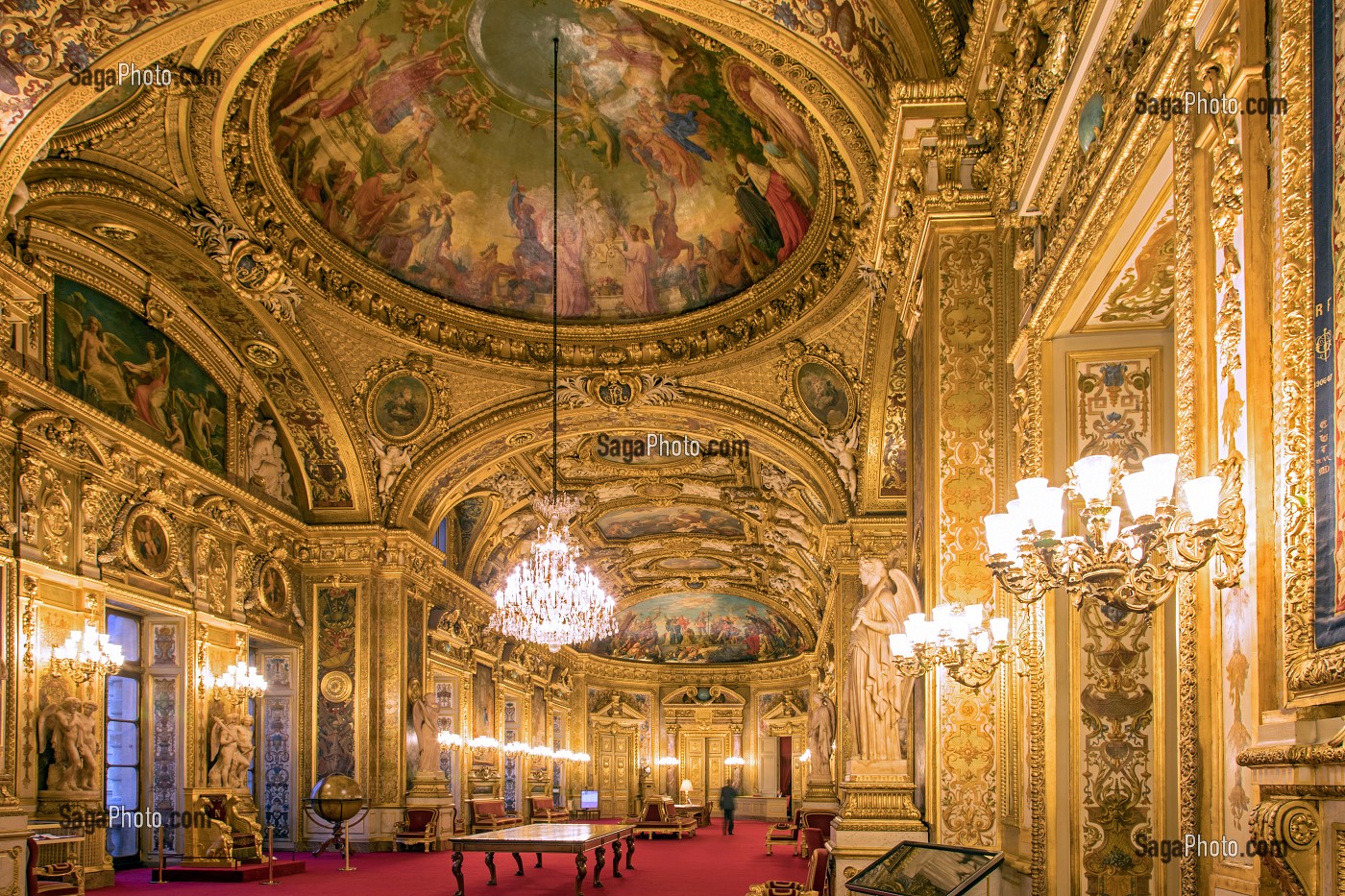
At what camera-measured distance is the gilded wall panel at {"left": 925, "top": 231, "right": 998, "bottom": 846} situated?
812cm

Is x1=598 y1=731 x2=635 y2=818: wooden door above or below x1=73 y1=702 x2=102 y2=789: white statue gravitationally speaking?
below

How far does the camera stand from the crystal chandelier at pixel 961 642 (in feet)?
22.5

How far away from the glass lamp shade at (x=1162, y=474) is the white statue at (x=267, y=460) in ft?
54.2

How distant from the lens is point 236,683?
16875 millimetres

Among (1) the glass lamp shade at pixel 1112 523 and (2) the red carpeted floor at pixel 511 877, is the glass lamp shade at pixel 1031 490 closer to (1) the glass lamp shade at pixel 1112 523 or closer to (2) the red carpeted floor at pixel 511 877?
(1) the glass lamp shade at pixel 1112 523

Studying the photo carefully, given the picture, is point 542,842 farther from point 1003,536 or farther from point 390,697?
point 1003,536

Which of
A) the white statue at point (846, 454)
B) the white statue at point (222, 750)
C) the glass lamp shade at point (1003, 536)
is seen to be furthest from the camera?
the white statue at point (846, 454)

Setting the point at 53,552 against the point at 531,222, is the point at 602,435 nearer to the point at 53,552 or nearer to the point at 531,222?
the point at 531,222

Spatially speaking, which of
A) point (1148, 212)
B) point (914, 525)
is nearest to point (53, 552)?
point (914, 525)

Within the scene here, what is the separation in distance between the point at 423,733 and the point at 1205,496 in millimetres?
18573

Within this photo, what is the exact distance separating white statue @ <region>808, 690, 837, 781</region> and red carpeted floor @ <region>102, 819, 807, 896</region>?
16.4 feet

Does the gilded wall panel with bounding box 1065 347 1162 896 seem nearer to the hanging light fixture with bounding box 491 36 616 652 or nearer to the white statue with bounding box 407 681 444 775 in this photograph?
the hanging light fixture with bounding box 491 36 616 652

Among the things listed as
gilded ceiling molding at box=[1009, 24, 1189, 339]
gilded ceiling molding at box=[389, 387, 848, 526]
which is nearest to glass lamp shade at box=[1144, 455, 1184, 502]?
gilded ceiling molding at box=[1009, 24, 1189, 339]

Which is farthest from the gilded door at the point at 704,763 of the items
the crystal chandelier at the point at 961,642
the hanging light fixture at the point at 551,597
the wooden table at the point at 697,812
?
the crystal chandelier at the point at 961,642
